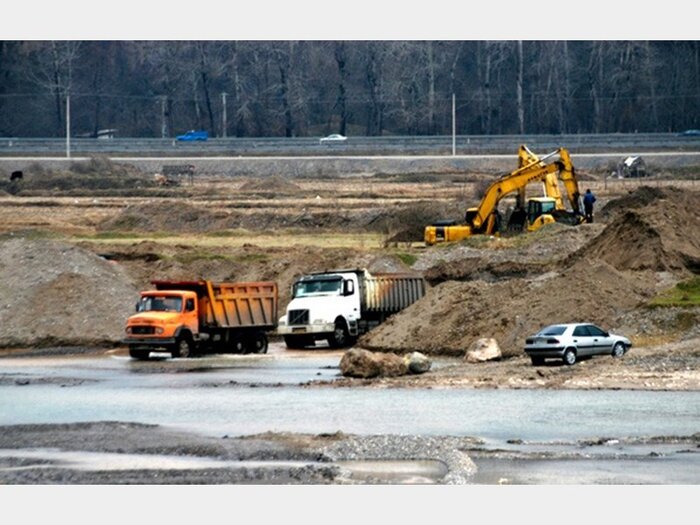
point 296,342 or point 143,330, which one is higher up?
point 143,330

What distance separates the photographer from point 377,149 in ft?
431

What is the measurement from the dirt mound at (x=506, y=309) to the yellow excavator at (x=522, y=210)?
21358 millimetres

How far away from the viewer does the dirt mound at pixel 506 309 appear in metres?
48.7

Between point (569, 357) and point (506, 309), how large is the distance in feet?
22.0

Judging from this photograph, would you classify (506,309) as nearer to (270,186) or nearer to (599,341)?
(599,341)

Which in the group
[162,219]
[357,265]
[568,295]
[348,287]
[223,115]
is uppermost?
[223,115]

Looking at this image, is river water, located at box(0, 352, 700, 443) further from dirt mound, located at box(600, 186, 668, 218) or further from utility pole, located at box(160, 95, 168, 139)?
utility pole, located at box(160, 95, 168, 139)

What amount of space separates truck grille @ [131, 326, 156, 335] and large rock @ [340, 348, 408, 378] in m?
8.56

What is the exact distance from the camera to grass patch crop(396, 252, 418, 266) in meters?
67.4

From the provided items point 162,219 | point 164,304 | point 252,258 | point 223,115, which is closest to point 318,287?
point 164,304

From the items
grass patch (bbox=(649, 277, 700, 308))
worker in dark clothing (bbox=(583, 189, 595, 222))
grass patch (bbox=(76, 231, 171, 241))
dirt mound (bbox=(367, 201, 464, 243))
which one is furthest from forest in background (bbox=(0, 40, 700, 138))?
grass patch (bbox=(649, 277, 700, 308))

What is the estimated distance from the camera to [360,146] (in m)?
133

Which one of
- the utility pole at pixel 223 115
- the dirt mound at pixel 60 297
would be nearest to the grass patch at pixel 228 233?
the dirt mound at pixel 60 297

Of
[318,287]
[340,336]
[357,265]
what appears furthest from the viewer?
[357,265]
